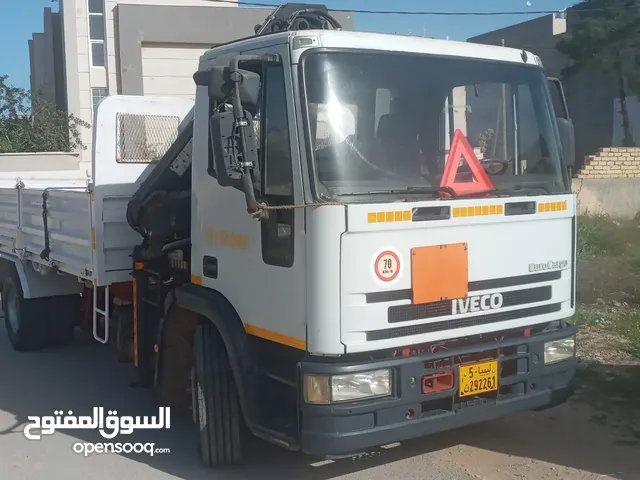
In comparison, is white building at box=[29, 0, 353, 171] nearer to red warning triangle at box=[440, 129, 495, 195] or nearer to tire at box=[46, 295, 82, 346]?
tire at box=[46, 295, 82, 346]

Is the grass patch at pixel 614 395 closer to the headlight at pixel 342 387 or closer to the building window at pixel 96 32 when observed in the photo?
the headlight at pixel 342 387

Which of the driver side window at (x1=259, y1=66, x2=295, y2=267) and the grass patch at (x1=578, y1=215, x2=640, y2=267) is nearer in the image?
the driver side window at (x1=259, y1=66, x2=295, y2=267)

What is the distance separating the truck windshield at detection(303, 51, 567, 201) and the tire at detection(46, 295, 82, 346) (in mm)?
4774

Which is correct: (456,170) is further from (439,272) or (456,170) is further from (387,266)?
(387,266)

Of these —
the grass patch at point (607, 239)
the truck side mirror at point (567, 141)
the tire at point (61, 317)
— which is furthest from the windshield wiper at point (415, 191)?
the grass patch at point (607, 239)

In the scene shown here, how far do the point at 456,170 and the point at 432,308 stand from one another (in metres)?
0.81

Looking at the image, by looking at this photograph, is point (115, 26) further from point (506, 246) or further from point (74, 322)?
point (506, 246)

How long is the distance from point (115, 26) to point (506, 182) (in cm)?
1864

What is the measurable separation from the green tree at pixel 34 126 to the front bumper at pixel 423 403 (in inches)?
758

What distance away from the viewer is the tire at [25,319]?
25.7ft

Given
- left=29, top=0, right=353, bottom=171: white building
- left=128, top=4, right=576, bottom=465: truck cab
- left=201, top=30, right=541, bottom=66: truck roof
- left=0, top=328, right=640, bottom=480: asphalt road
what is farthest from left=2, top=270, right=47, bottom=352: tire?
left=29, top=0, right=353, bottom=171: white building

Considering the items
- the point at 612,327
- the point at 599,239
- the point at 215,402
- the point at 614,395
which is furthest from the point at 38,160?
the point at 614,395

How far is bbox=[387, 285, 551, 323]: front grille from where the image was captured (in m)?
4.00

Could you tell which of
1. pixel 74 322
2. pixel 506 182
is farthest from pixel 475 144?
pixel 74 322
